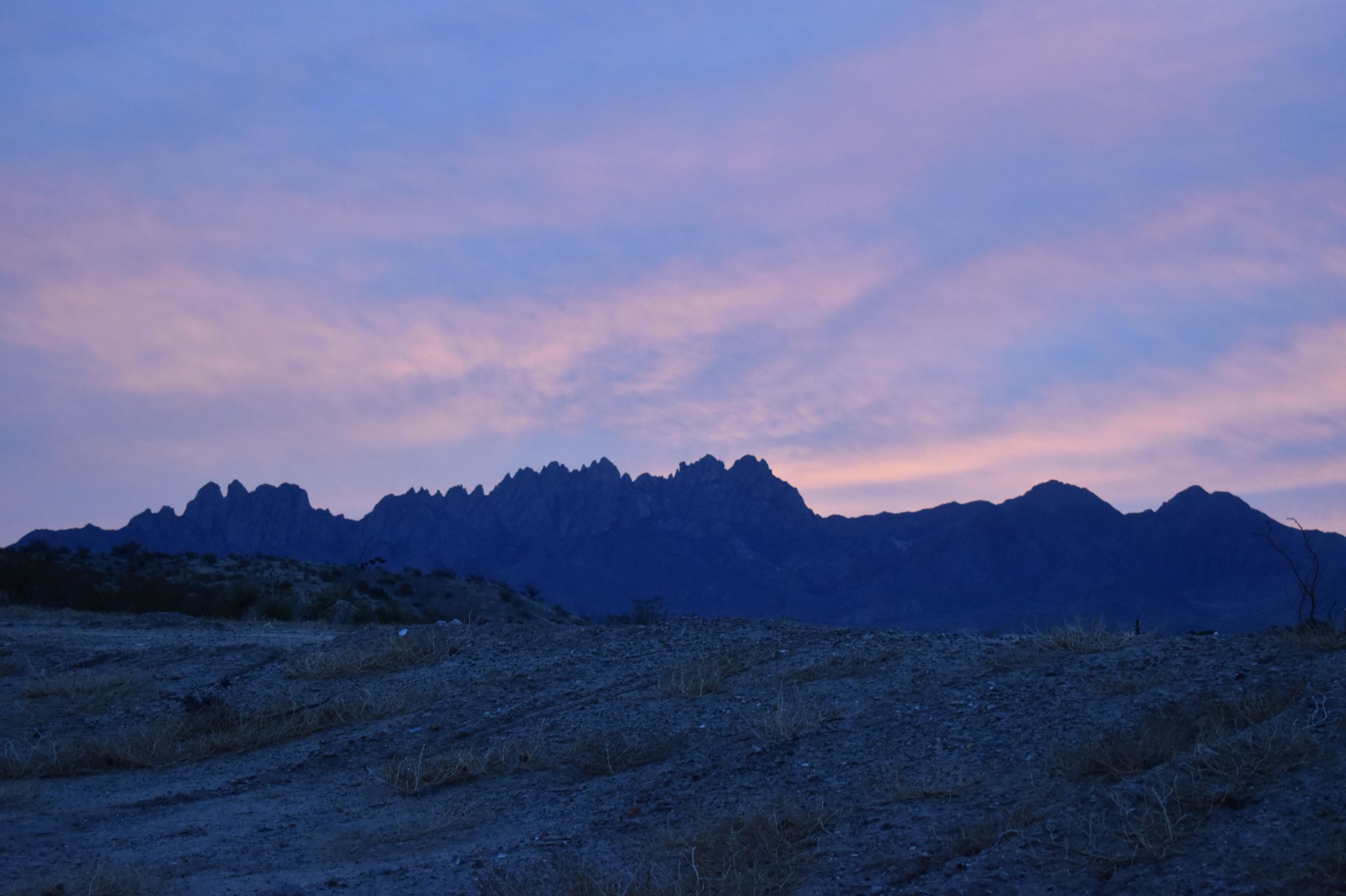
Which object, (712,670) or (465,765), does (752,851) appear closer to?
(465,765)

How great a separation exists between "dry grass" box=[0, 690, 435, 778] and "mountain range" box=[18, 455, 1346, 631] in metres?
44.5

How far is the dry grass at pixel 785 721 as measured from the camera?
30.6 feet

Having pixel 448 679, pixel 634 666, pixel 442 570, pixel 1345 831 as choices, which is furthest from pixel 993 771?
pixel 442 570

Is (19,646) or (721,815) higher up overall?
(19,646)

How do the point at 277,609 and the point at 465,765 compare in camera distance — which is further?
the point at 277,609

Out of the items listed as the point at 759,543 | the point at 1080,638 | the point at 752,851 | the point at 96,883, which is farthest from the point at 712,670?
the point at 759,543

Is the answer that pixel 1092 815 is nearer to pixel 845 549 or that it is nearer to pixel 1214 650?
pixel 1214 650

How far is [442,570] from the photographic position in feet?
145

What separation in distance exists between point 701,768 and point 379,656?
6389 mm

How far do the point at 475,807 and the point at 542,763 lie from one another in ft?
3.20

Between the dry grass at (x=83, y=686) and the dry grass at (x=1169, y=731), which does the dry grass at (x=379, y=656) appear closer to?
the dry grass at (x=83, y=686)

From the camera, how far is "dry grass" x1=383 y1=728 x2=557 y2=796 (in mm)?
9656

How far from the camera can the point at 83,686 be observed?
13.8m

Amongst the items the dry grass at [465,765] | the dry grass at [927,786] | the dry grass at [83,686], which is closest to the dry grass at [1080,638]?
the dry grass at [927,786]
